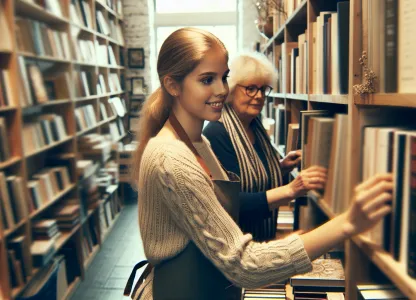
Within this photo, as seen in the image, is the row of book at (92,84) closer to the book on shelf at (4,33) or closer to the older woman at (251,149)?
the book on shelf at (4,33)

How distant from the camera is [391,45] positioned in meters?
0.88

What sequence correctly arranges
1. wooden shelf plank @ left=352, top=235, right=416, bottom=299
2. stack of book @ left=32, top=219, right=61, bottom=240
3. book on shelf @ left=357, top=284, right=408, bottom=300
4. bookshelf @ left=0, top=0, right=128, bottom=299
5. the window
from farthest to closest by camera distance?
the window, stack of book @ left=32, top=219, right=61, bottom=240, bookshelf @ left=0, top=0, right=128, bottom=299, book on shelf @ left=357, top=284, right=408, bottom=300, wooden shelf plank @ left=352, top=235, right=416, bottom=299

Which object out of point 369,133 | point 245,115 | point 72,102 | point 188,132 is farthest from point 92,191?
point 369,133

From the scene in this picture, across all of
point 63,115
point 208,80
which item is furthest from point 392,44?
point 63,115

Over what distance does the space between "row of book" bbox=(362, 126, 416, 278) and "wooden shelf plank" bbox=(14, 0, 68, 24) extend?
2.77 metres

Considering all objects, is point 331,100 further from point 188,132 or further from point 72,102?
point 72,102

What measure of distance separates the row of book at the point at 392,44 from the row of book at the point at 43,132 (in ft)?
8.40

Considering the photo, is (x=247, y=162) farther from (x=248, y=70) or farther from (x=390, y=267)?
(x=390, y=267)

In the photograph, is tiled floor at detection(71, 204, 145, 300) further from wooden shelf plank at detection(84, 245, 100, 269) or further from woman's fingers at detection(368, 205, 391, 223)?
woman's fingers at detection(368, 205, 391, 223)

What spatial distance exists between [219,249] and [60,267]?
104 inches

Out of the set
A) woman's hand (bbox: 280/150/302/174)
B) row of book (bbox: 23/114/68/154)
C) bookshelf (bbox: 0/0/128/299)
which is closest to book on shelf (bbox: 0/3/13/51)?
bookshelf (bbox: 0/0/128/299)

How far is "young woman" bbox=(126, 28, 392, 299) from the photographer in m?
1.02

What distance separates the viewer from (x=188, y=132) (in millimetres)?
1296

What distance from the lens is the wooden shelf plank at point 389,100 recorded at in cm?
79
